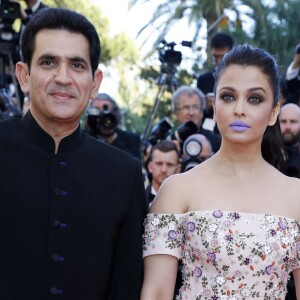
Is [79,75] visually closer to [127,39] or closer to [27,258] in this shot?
[27,258]

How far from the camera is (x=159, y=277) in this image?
10.0ft

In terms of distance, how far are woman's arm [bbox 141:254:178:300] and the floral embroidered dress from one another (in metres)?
0.03

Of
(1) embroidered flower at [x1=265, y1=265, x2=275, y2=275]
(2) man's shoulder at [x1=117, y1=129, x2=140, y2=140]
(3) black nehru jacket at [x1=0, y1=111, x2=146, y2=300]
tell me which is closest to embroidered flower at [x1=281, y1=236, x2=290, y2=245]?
(1) embroidered flower at [x1=265, y1=265, x2=275, y2=275]

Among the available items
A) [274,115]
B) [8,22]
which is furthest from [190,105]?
[274,115]

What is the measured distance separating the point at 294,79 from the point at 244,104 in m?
4.13

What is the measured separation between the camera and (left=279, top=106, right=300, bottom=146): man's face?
5707mm

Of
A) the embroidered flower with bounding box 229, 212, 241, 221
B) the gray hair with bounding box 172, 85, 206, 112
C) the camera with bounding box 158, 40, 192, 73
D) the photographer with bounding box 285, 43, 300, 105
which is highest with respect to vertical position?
A: the camera with bounding box 158, 40, 192, 73

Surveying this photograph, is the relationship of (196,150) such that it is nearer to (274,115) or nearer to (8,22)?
(8,22)

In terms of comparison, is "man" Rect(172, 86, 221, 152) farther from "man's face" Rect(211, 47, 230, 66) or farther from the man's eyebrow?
the man's eyebrow

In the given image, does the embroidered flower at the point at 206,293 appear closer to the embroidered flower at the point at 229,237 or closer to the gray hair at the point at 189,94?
the embroidered flower at the point at 229,237

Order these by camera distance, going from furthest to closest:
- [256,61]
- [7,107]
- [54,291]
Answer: [7,107] → [256,61] → [54,291]

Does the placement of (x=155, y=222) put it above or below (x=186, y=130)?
below

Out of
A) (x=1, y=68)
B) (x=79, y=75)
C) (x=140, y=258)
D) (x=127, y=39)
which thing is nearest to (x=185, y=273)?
(x=140, y=258)

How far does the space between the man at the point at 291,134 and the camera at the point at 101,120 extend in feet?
4.83
